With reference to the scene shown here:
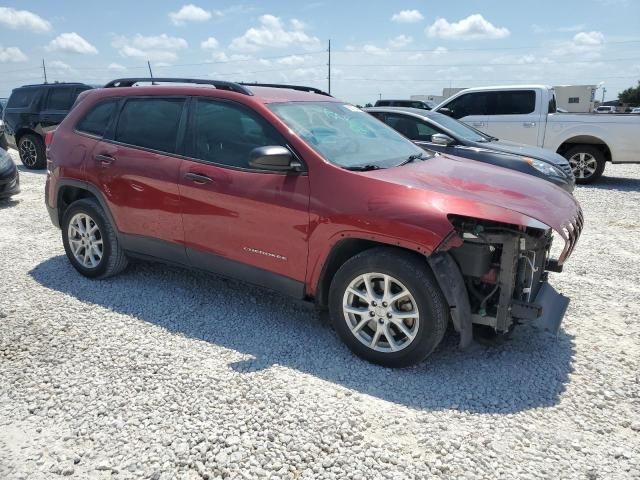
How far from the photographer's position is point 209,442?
255cm

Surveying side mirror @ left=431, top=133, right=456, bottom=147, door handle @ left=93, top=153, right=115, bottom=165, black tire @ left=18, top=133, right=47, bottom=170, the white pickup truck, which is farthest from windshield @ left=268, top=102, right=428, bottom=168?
black tire @ left=18, top=133, right=47, bottom=170

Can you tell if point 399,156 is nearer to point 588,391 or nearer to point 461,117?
point 588,391

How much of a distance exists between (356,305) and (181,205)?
1.59 m

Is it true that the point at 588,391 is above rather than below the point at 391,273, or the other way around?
below

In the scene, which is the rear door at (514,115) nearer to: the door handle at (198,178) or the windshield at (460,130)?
the windshield at (460,130)

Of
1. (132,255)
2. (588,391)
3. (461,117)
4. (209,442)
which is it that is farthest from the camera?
(461,117)

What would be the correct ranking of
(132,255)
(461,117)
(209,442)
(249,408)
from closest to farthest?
(209,442) → (249,408) → (132,255) → (461,117)

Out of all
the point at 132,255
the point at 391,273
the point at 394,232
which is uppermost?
the point at 394,232

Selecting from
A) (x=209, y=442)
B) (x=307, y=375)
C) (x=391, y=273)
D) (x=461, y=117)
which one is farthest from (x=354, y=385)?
(x=461, y=117)

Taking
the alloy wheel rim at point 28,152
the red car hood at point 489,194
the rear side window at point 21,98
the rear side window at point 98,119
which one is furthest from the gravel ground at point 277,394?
the rear side window at point 21,98

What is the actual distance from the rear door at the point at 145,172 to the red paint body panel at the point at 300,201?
0.01m

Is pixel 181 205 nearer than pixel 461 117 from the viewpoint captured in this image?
Yes

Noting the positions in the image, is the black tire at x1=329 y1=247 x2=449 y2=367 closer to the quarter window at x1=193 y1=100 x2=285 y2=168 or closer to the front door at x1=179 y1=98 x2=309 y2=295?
the front door at x1=179 y1=98 x2=309 y2=295

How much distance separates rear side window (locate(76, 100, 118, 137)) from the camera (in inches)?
175
